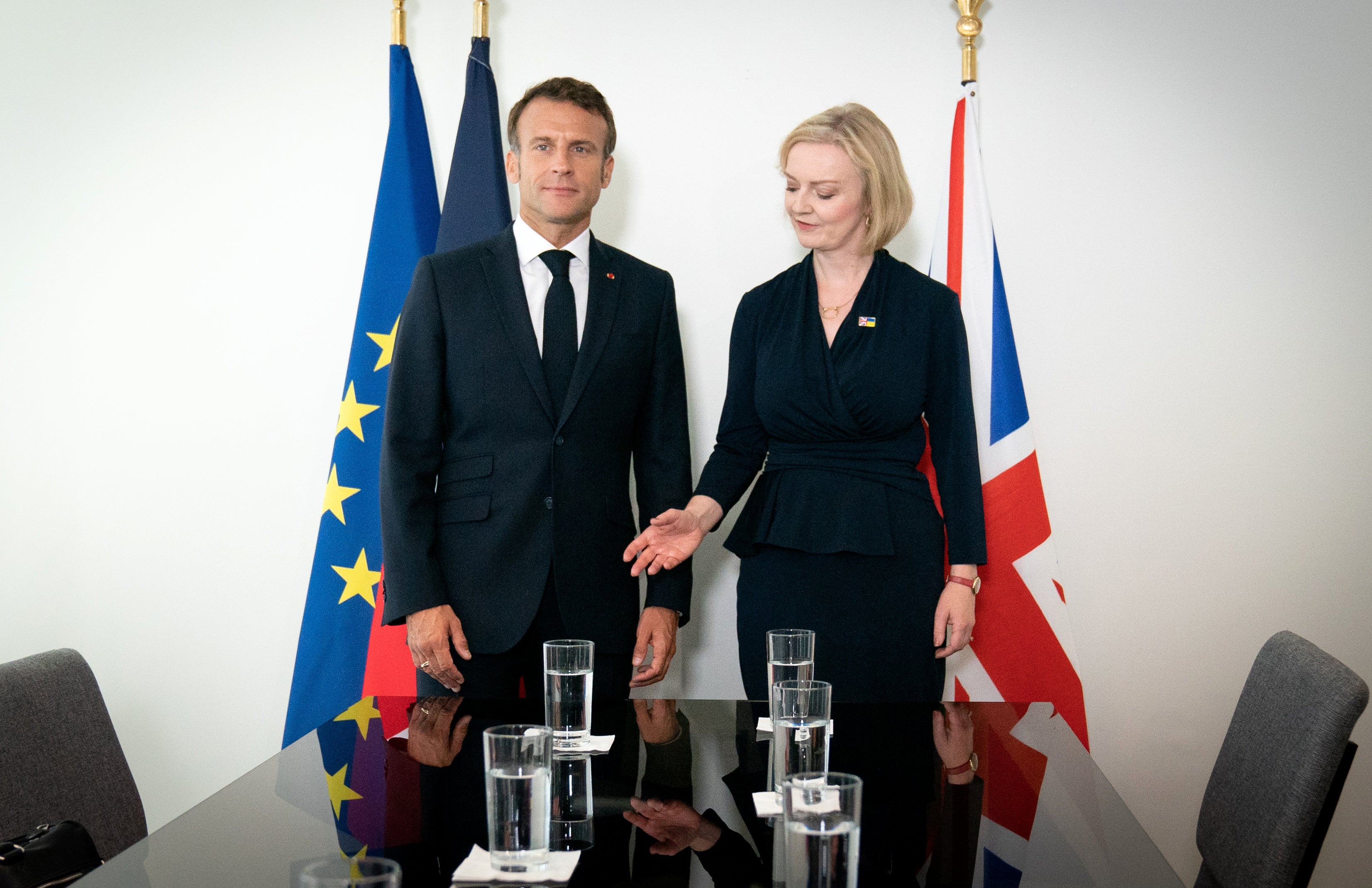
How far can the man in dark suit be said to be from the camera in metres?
2.22

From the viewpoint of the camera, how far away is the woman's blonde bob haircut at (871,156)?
7.88 ft

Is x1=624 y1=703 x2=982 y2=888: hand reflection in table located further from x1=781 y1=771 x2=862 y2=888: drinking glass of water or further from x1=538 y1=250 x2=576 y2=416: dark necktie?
x1=538 y1=250 x2=576 y2=416: dark necktie

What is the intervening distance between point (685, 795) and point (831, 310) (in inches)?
55.0

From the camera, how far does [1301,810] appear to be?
1.38 meters

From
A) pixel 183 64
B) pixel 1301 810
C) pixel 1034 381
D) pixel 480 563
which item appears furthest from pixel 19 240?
→ pixel 1301 810

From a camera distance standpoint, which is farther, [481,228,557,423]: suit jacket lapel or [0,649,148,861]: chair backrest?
[481,228,557,423]: suit jacket lapel

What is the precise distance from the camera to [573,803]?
129 cm

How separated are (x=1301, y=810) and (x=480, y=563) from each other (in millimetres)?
1502

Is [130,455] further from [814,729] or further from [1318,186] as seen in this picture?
[1318,186]

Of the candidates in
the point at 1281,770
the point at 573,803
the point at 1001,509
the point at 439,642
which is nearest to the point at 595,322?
the point at 439,642

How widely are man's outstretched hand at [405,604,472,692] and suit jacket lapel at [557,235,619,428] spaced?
468 millimetres

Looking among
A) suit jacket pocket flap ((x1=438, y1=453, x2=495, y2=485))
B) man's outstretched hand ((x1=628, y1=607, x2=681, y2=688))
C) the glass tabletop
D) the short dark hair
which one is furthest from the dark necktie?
the glass tabletop

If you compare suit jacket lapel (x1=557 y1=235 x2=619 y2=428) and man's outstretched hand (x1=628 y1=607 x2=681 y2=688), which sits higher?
suit jacket lapel (x1=557 y1=235 x2=619 y2=428)

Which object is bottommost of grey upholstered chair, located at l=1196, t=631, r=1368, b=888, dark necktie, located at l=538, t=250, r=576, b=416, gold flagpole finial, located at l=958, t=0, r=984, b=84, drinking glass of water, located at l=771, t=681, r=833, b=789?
grey upholstered chair, located at l=1196, t=631, r=1368, b=888
